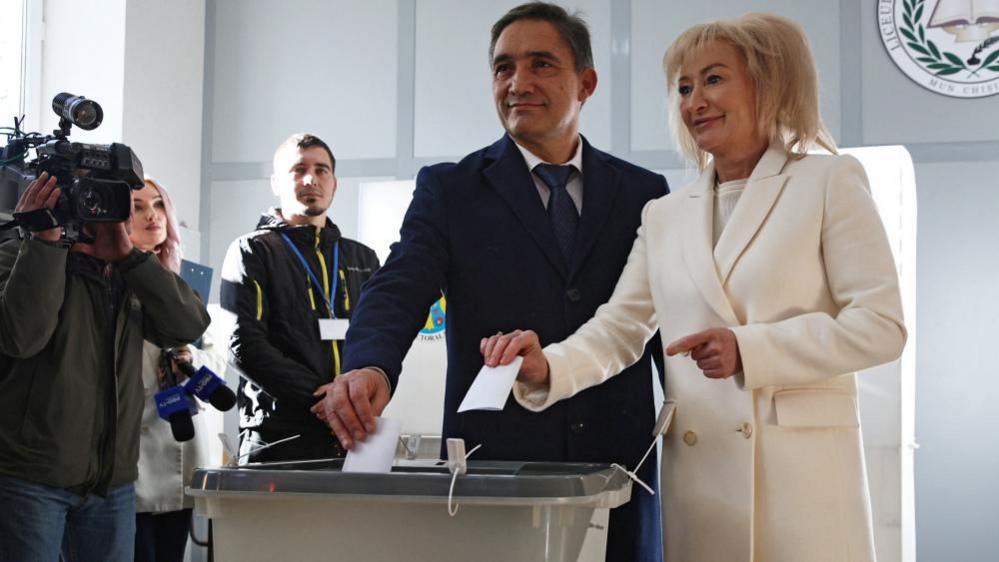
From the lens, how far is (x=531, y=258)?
1.88m

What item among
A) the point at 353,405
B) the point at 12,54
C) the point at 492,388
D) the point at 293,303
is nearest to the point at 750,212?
the point at 492,388

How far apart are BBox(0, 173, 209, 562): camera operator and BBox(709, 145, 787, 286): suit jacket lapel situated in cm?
147

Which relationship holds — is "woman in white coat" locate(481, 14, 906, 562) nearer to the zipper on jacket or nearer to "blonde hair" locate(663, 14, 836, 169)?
"blonde hair" locate(663, 14, 836, 169)

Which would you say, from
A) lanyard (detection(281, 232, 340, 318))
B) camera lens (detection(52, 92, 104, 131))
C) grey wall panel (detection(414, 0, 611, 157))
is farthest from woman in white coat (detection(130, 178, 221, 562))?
grey wall panel (detection(414, 0, 611, 157))

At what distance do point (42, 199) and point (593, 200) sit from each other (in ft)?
4.18

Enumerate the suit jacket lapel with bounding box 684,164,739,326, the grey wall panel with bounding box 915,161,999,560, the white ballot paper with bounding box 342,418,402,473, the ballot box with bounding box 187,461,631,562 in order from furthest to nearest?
the grey wall panel with bounding box 915,161,999,560 → the suit jacket lapel with bounding box 684,164,739,326 → the white ballot paper with bounding box 342,418,402,473 → the ballot box with bounding box 187,461,631,562

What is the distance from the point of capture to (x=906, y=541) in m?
4.06

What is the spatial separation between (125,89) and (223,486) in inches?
171

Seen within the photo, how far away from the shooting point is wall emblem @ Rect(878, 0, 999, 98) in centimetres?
523

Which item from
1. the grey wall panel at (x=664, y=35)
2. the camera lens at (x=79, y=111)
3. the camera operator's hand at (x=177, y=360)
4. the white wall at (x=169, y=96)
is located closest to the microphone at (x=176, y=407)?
the camera operator's hand at (x=177, y=360)

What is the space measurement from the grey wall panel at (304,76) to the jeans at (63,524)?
352 cm

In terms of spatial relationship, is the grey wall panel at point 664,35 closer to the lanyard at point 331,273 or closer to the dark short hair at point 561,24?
the lanyard at point 331,273

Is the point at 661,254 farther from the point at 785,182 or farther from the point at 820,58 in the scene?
the point at 820,58

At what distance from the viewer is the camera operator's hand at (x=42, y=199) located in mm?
2441
